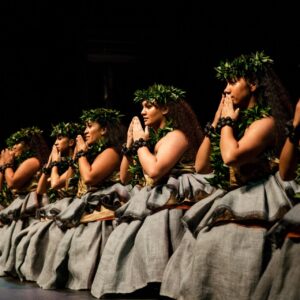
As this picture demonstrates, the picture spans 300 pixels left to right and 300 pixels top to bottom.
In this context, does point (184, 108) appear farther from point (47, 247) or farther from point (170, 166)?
point (47, 247)

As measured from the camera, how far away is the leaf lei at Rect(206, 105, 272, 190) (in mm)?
3378

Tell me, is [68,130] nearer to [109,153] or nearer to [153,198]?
[109,153]

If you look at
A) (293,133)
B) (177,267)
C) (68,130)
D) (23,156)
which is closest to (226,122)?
(293,133)

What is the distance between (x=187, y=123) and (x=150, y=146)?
Result: 0.25 metres

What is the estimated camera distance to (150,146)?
4223 mm

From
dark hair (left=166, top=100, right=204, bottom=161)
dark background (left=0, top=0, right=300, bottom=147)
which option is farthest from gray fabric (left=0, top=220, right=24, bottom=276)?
dark hair (left=166, top=100, right=204, bottom=161)

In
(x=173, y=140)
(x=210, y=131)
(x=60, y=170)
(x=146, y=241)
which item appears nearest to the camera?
(x=210, y=131)

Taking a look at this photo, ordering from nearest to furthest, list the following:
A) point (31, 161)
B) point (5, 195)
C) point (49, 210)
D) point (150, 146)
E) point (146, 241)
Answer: point (146, 241) → point (150, 146) → point (49, 210) → point (31, 161) → point (5, 195)

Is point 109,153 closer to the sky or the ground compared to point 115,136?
closer to the ground

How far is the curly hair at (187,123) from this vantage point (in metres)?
4.17

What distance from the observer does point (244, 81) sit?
348 centimetres

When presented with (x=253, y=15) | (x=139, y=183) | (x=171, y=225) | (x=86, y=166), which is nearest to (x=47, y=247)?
(x=86, y=166)

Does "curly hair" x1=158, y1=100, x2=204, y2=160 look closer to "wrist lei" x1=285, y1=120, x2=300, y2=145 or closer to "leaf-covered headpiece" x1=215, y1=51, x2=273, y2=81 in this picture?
"leaf-covered headpiece" x1=215, y1=51, x2=273, y2=81

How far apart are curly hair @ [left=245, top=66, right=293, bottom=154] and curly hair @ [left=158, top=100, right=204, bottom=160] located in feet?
2.53
